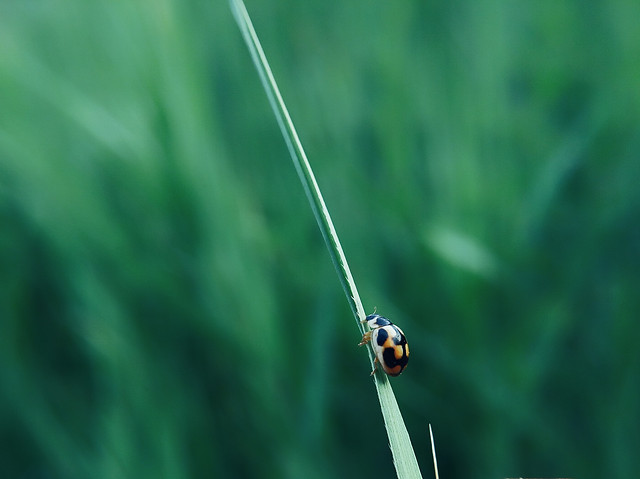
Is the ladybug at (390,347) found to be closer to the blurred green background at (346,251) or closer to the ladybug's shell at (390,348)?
the ladybug's shell at (390,348)

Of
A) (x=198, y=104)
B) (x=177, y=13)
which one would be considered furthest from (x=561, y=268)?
(x=177, y=13)

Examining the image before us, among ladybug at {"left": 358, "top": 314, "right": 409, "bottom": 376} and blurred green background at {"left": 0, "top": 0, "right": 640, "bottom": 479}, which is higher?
blurred green background at {"left": 0, "top": 0, "right": 640, "bottom": 479}

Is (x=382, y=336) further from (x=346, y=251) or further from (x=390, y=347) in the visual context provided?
(x=346, y=251)

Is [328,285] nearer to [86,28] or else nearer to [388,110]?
[388,110]

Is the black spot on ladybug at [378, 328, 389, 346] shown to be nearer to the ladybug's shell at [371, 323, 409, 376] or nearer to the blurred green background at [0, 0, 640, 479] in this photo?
the ladybug's shell at [371, 323, 409, 376]

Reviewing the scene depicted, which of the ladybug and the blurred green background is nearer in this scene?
the ladybug

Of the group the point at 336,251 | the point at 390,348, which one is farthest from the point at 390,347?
the point at 336,251

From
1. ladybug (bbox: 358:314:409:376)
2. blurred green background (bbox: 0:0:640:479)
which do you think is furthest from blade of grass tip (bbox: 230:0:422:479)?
blurred green background (bbox: 0:0:640:479)

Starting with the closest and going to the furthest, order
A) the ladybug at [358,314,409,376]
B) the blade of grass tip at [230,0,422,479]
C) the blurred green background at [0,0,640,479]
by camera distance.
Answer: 1. the blade of grass tip at [230,0,422,479]
2. the ladybug at [358,314,409,376]
3. the blurred green background at [0,0,640,479]
